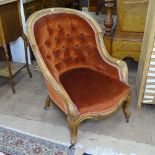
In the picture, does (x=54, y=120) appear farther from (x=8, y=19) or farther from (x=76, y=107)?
(x=8, y=19)

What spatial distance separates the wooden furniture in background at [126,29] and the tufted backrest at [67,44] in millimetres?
529

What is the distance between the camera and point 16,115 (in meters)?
2.09

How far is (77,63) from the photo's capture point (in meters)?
2.04

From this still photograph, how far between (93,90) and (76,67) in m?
0.42

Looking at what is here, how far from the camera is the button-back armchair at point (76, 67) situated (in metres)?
1.60

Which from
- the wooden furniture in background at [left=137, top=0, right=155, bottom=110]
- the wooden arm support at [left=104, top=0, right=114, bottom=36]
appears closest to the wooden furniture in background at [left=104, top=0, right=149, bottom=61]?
the wooden arm support at [left=104, top=0, right=114, bottom=36]

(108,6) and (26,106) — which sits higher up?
(108,6)

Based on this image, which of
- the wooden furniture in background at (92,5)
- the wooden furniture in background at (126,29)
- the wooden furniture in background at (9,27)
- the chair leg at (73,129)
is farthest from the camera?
the wooden furniture in background at (92,5)

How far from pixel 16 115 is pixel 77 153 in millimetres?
769

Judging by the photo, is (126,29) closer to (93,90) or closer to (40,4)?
(93,90)

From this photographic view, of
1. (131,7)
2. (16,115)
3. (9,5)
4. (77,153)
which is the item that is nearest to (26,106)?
(16,115)

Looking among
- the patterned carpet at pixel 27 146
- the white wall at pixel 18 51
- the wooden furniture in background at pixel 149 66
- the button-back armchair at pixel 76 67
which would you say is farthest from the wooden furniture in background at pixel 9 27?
the wooden furniture in background at pixel 149 66

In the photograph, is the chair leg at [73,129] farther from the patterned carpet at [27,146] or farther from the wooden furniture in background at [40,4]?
the wooden furniture in background at [40,4]

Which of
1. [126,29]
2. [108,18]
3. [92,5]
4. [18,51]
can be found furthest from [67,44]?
Answer: [92,5]
